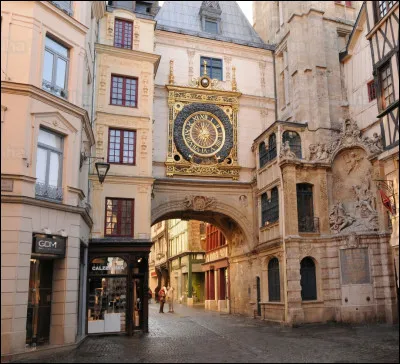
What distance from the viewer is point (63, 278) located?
45.0 feet

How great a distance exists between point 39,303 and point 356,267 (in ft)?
42.7

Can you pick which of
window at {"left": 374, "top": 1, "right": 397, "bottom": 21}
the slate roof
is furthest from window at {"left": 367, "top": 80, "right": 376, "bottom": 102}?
the slate roof

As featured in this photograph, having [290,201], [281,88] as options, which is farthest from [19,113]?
[281,88]

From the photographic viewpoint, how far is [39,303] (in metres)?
13.6

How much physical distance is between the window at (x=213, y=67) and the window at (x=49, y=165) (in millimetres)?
12799

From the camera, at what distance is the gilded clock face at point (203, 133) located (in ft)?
78.3

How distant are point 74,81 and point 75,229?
15.6 feet

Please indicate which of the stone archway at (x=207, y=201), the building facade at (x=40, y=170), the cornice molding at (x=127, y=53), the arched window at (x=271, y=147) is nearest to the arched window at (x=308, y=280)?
the stone archway at (x=207, y=201)

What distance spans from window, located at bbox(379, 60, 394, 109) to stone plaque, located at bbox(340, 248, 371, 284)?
6.81 metres

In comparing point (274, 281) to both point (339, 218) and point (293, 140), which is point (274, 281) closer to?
point (339, 218)

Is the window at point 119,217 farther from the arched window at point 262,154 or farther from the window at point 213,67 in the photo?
the window at point 213,67

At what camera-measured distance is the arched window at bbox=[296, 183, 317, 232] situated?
21.0 meters

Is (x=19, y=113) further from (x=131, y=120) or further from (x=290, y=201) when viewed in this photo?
(x=290, y=201)

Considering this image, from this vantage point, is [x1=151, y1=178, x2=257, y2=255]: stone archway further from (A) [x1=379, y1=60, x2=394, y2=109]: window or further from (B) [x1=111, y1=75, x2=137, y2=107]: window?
(A) [x1=379, y1=60, x2=394, y2=109]: window
